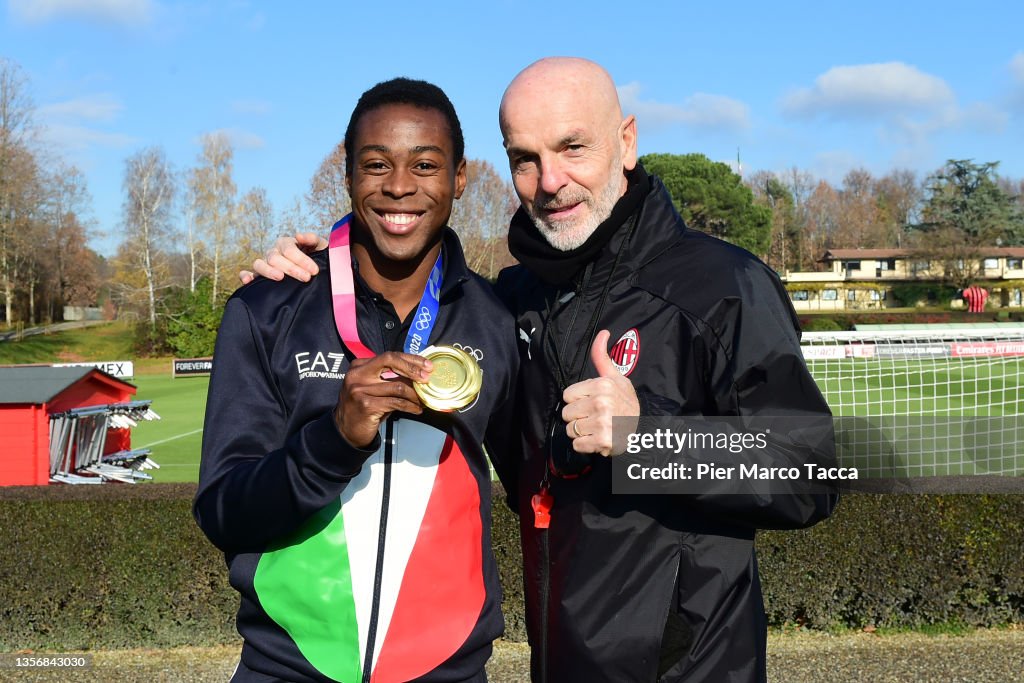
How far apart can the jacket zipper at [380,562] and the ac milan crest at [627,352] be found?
679 millimetres

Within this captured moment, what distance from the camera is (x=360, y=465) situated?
94.7 inches

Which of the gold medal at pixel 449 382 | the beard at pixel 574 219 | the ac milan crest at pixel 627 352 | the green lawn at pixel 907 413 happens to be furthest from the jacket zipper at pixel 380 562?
the green lawn at pixel 907 413

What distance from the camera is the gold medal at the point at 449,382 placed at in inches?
89.9

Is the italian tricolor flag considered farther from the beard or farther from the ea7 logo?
the beard

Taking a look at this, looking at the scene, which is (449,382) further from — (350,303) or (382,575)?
(382,575)

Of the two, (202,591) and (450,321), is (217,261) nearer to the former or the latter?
(202,591)

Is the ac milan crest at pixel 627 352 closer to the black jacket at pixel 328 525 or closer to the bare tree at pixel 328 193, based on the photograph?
the black jacket at pixel 328 525

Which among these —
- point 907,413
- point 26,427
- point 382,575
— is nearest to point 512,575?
point 382,575

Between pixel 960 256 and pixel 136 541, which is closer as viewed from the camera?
pixel 136 541

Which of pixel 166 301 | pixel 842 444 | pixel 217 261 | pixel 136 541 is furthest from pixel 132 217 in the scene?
pixel 842 444

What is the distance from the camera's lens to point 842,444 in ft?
14.1

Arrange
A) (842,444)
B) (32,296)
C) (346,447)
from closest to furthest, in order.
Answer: (346,447) → (842,444) → (32,296)

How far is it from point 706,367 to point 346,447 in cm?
108

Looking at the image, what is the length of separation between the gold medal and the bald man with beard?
330 mm
